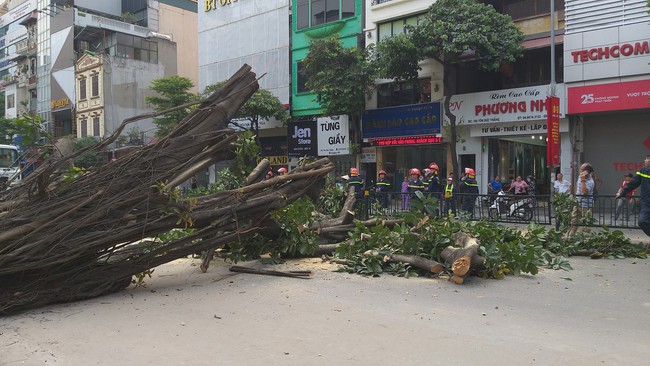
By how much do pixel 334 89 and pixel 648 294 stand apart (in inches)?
694

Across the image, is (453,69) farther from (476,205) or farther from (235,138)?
(235,138)

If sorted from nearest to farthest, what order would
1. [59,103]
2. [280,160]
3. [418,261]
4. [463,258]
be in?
[463,258] → [418,261] → [280,160] → [59,103]

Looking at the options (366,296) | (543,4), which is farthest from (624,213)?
(543,4)

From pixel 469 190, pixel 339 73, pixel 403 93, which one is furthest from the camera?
pixel 403 93

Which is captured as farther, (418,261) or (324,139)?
(324,139)

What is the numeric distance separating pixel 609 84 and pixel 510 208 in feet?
Answer: 28.5

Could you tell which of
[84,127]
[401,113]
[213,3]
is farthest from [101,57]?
[401,113]

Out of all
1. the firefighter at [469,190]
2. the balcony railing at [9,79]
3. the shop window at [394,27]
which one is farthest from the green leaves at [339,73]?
the balcony railing at [9,79]

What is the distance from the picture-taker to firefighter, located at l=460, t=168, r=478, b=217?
39.6ft

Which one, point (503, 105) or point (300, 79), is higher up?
point (300, 79)

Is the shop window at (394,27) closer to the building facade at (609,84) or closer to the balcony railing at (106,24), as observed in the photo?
the building facade at (609,84)

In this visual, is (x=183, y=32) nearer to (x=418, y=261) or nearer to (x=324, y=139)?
(x=324, y=139)

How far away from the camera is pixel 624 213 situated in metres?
9.71

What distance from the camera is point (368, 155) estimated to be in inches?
979
